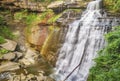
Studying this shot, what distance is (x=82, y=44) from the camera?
54.7 feet

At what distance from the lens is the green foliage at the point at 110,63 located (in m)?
7.97

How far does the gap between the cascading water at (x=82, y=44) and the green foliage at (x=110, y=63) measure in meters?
5.60

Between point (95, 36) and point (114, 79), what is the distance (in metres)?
8.62

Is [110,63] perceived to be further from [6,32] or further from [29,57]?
[6,32]

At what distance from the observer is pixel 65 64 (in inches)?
651

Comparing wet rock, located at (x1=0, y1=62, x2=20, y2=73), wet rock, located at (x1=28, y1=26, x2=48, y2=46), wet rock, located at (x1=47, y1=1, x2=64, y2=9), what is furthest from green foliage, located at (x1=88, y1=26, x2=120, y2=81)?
wet rock, located at (x1=47, y1=1, x2=64, y2=9)

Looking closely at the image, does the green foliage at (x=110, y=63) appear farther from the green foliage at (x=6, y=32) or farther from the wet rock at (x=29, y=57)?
the green foliage at (x=6, y=32)

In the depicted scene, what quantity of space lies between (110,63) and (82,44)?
26.3 feet

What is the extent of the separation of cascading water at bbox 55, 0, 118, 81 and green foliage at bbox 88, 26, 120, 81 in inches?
220

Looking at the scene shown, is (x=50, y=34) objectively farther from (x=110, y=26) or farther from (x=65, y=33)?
(x=110, y=26)

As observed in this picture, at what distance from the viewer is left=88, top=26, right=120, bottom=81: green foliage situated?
7.97 metres

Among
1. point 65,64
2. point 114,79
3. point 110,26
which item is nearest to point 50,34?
point 65,64

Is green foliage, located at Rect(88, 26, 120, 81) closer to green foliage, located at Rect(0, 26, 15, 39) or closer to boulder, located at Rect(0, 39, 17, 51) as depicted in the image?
boulder, located at Rect(0, 39, 17, 51)

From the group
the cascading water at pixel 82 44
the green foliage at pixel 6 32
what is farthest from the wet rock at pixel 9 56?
the green foliage at pixel 6 32
